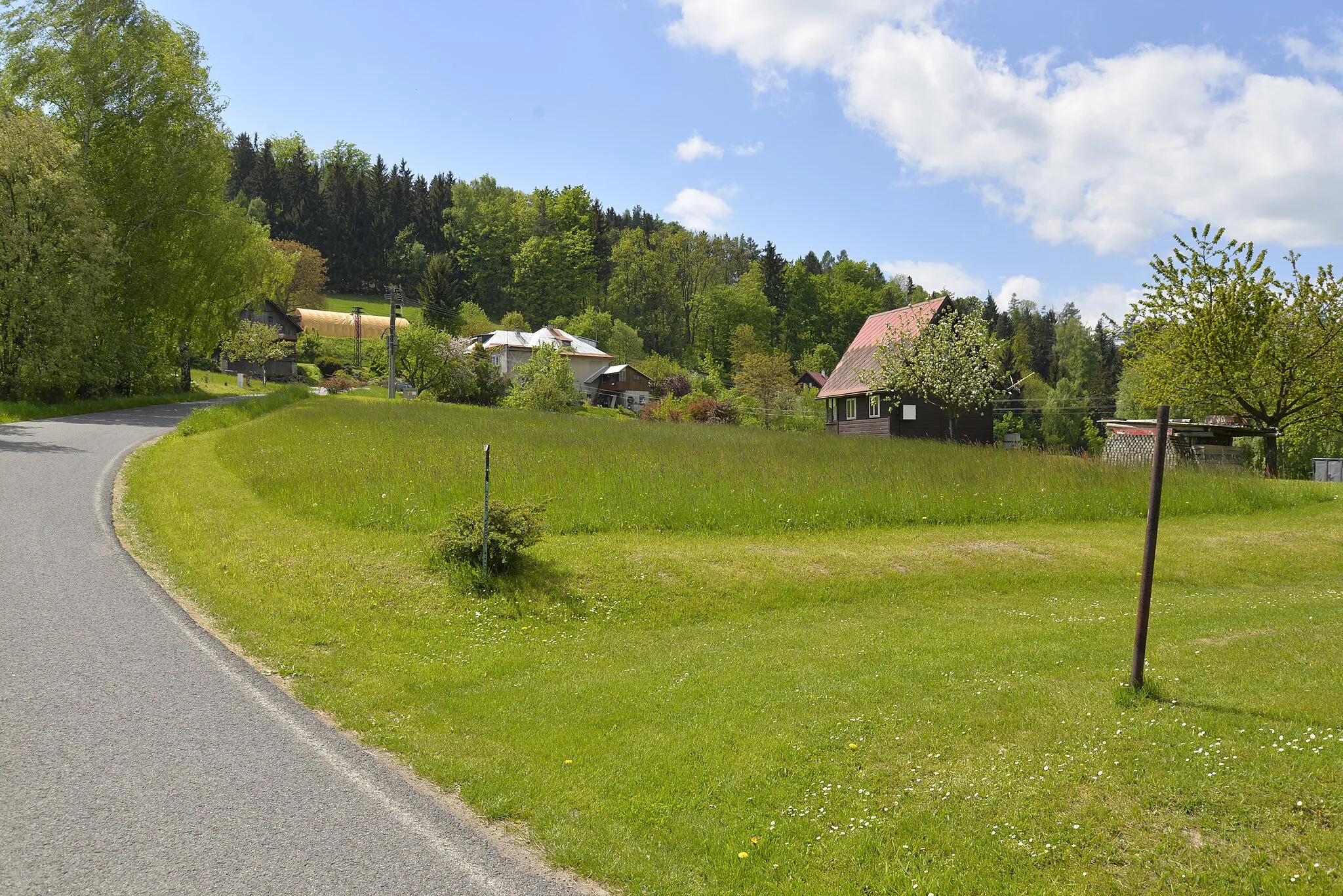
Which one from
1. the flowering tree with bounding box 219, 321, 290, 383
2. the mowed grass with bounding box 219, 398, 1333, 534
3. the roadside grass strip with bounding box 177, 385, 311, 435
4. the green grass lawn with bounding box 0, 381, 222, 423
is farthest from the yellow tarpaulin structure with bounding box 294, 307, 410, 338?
the mowed grass with bounding box 219, 398, 1333, 534

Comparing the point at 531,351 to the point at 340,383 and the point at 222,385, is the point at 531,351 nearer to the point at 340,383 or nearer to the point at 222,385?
the point at 340,383

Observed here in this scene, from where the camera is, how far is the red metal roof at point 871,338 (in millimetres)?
51750

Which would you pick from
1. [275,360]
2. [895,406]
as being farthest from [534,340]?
[895,406]

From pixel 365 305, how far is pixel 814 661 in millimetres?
130954

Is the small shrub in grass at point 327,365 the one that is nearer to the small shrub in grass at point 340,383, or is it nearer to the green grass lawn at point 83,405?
the small shrub in grass at point 340,383

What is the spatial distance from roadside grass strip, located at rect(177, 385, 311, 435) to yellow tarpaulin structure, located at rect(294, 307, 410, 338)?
63330 millimetres

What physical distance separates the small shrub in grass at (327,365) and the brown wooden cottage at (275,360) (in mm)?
2581

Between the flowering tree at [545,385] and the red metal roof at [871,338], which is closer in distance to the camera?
the red metal roof at [871,338]

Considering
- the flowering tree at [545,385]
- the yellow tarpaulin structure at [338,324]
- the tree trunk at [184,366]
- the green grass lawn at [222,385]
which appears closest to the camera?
the tree trunk at [184,366]

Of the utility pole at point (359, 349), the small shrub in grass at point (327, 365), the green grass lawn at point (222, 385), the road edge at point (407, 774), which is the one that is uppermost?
the utility pole at point (359, 349)

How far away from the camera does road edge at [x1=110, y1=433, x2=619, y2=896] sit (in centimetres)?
543

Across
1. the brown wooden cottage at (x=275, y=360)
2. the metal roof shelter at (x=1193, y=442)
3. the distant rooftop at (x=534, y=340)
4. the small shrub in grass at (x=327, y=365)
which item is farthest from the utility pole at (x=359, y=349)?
the metal roof shelter at (x=1193, y=442)

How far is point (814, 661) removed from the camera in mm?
9688

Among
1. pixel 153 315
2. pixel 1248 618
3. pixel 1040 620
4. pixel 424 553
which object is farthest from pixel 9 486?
pixel 153 315
